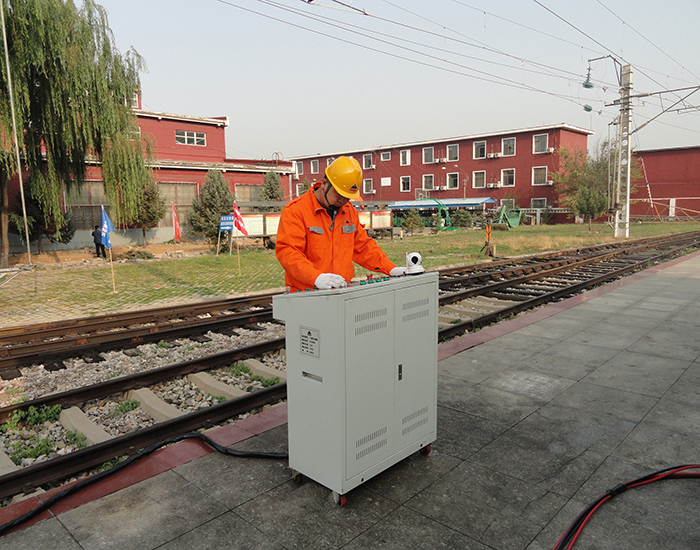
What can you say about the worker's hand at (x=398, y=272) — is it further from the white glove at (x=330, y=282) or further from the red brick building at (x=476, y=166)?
the red brick building at (x=476, y=166)

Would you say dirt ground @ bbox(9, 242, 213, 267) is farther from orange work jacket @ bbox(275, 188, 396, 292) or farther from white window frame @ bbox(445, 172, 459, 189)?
white window frame @ bbox(445, 172, 459, 189)

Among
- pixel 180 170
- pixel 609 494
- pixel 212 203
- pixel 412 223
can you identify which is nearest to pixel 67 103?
pixel 212 203

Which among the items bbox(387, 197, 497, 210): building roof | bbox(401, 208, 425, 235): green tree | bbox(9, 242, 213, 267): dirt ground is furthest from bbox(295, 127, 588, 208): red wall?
bbox(9, 242, 213, 267): dirt ground

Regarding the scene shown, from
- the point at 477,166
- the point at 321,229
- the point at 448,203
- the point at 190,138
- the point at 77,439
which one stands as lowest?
the point at 77,439

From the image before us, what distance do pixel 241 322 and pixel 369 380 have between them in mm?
5930

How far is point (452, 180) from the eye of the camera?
188ft

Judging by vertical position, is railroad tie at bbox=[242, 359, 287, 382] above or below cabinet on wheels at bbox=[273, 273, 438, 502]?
below

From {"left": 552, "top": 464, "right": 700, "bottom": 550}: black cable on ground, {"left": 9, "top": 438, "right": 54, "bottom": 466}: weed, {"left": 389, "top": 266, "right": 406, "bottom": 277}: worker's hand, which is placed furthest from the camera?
{"left": 9, "top": 438, "right": 54, "bottom": 466}: weed

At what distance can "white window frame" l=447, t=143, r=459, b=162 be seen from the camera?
56750mm

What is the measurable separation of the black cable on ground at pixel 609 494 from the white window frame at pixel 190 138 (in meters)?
A: 36.8

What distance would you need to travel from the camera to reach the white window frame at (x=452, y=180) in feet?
187

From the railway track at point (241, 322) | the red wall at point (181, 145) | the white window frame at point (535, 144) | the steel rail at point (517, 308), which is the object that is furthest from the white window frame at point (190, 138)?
the white window frame at point (535, 144)

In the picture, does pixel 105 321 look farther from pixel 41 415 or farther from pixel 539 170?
pixel 539 170

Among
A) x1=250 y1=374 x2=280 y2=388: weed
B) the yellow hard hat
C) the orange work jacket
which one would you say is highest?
the yellow hard hat
